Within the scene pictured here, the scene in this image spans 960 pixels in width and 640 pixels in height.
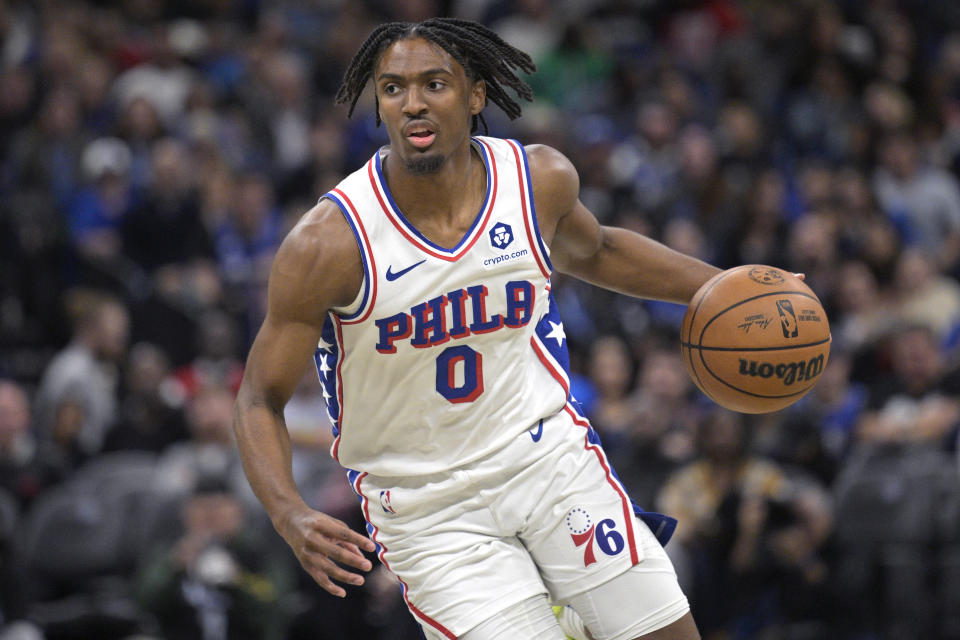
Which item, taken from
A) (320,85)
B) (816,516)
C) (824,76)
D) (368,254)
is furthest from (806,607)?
(320,85)

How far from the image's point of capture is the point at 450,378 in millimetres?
3688

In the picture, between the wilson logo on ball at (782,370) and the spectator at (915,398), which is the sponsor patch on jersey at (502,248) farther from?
the spectator at (915,398)

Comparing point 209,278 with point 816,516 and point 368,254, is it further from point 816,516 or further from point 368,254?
point 368,254

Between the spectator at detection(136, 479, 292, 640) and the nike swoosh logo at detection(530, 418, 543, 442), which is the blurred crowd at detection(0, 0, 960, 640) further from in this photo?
the nike swoosh logo at detection(530, 418, 543, 442)

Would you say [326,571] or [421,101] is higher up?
[421,101]

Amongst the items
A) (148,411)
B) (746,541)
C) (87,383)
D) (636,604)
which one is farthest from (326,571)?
(87,383)

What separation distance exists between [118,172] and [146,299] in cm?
118

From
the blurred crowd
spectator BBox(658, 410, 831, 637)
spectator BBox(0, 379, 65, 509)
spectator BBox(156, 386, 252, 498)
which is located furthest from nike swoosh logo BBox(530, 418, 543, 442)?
spectator BBox(0, 379, 65, 509)

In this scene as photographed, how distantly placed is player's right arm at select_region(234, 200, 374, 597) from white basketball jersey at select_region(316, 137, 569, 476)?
0.07 meters

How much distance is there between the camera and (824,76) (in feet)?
34.4

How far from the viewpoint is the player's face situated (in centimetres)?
363

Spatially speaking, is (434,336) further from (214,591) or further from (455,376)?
(214,591)

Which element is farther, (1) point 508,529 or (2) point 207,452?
(2) point 207,452

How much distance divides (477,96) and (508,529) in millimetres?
1265
